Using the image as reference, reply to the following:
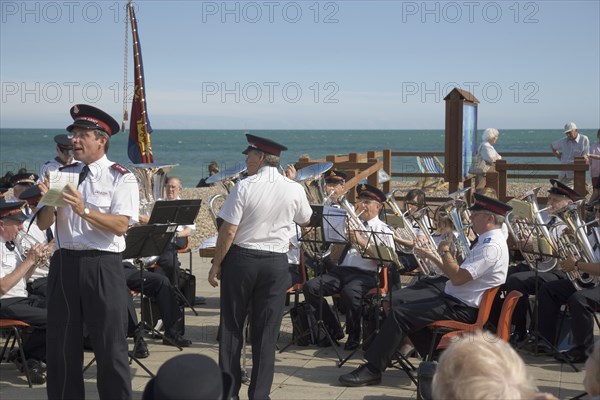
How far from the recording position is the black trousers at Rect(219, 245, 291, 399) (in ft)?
18.7

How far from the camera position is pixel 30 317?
21.2 feet

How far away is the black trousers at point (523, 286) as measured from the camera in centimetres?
753

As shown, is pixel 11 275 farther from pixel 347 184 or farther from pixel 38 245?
pixel 347 184

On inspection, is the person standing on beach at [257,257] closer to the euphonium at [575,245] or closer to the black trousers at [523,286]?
the euphonium at [575,245]

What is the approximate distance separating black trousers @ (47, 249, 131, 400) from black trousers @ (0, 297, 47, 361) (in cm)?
133

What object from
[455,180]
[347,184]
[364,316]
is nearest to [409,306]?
→ [364,316]

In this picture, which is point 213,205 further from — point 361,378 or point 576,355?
point 576,355

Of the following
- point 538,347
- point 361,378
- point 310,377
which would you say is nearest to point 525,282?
point 538,347

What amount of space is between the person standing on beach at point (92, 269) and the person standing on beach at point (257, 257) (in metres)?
0.80

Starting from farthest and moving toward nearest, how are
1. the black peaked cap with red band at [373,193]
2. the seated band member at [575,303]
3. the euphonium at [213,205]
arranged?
1. the euphonium at [213,205]
2. the black peaked cap with red band at [373,193]
3. the seated band member at [575,303]

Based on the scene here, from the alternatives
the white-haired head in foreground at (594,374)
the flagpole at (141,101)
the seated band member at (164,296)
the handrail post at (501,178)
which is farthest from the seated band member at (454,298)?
the flagpole at (141,101)

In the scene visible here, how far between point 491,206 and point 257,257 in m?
1.98

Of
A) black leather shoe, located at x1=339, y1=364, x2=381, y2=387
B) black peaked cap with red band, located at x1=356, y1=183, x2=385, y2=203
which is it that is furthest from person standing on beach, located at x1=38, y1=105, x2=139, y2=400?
black peaked cap with red band, located at x1=356, y1=183, x2=385, y2=203

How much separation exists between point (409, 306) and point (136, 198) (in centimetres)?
237
